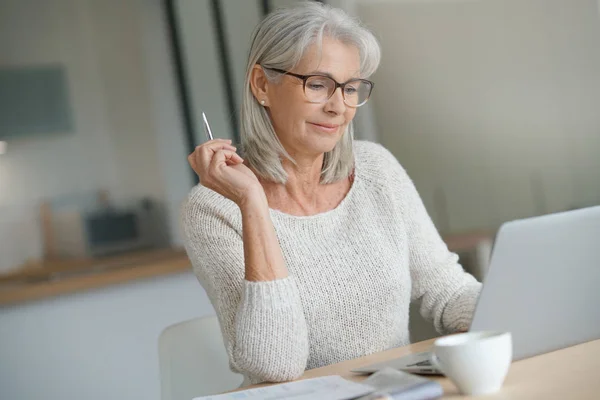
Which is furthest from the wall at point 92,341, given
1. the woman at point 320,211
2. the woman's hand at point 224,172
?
the woman's hand at point 224,172

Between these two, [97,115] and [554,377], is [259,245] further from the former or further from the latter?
[97,115]

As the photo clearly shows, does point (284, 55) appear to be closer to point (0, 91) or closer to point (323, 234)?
point (323, 234)

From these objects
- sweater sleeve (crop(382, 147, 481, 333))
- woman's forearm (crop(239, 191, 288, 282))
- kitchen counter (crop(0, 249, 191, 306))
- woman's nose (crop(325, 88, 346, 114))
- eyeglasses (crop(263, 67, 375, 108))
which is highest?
eyeglasses (crop(263, 67, 375, 108))

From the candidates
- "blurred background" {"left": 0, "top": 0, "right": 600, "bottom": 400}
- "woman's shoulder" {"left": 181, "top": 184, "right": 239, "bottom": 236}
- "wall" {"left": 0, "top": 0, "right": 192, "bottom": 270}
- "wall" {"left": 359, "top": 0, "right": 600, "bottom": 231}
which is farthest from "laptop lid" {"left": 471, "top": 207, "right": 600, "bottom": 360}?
"wall" {"left": 0, "top": 0, "right": 192, "bottom": 270}

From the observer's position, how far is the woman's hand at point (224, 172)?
1.56m

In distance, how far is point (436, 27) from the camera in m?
4.19

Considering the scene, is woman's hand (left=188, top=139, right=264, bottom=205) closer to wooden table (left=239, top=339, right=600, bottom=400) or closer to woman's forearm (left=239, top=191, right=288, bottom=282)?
woman's forearm (left=239, top=191, right=288, bottom=282)

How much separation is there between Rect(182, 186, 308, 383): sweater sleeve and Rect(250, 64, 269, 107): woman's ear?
0.88 feet

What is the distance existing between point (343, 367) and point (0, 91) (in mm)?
2985

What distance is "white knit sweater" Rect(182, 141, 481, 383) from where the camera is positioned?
4.94 ft

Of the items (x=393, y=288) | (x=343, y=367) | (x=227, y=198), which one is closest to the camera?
(x=343, y=367)

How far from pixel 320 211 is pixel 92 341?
2099 millimetres

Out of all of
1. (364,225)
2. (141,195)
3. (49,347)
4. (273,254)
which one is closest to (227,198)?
(273,254)

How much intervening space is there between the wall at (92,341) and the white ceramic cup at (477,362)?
275 cm
